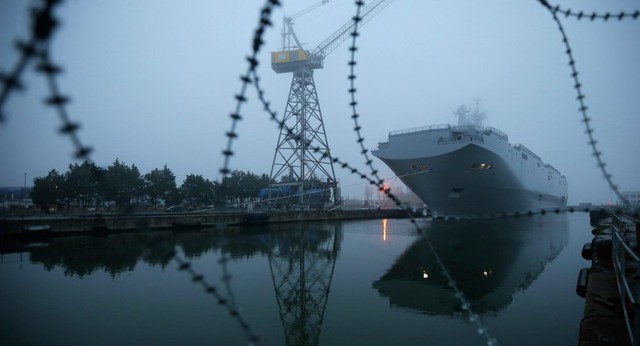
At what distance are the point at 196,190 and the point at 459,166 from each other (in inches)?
1324

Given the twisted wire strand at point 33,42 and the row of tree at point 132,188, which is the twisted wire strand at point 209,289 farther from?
the row of tree at point 132,188

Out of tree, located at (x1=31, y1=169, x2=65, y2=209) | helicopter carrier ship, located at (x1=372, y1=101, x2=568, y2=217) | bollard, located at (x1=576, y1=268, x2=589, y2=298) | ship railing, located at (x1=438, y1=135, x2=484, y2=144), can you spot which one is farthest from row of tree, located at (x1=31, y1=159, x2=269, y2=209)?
bollard, located at (x1=576, y1=268, x2=589, y2=298)

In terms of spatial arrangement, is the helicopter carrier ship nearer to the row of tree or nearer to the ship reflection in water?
the ship reflection in water

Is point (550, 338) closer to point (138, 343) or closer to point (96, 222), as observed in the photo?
point (138, 343)

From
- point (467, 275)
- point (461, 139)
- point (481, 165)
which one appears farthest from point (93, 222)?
point (481, 165)

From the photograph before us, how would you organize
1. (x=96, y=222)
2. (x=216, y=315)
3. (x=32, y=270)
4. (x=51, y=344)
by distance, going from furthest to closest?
(x=96, y=222) < (x=32, y=270) < (x=216, y=315) < (x=51, y=344)

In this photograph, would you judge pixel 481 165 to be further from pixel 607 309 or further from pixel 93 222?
pixel 93 222

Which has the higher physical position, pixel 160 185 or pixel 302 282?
pixel 160 185

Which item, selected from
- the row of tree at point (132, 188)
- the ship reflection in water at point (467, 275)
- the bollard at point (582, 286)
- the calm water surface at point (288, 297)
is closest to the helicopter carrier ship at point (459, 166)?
the ship reflection in water at point (467, 275)

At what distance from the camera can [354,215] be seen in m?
44.9

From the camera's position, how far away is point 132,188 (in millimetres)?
42125

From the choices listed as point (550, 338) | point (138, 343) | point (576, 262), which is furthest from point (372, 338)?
point (576, 262)

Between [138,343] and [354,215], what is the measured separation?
39366mm

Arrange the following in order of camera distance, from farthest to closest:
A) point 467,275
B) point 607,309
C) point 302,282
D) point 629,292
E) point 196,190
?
1. point 196,190
2. point 467,275
3. point 302,282
4. point 607,309
5. point 629,292
